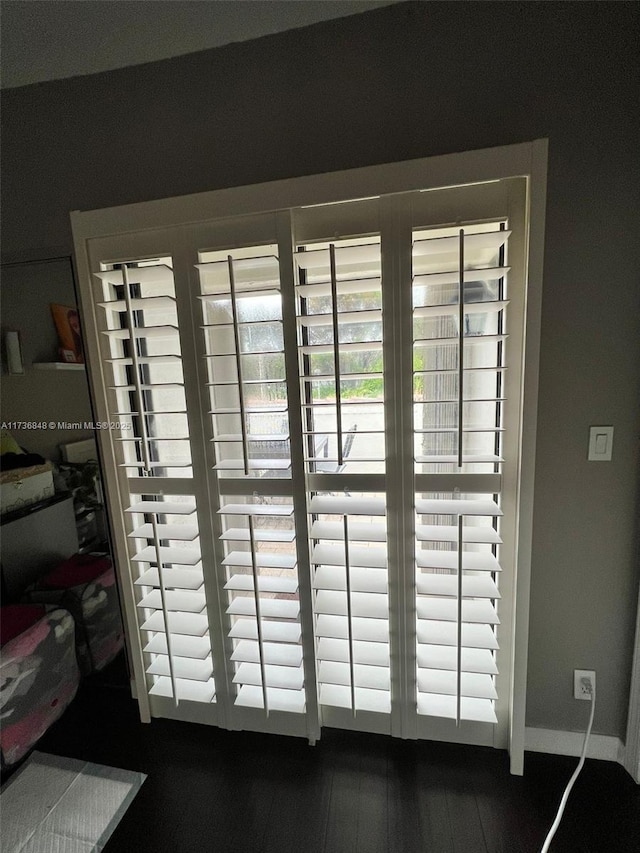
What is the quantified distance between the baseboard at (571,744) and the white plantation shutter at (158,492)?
1.16 meters

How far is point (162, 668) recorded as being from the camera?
1392mm

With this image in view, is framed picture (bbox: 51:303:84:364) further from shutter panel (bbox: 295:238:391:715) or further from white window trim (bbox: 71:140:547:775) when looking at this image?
shutter panel (bbox: 295:238:391:715)

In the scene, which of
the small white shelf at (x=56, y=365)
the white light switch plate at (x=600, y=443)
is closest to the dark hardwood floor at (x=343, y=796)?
the white light switch plate at (x=600, y=443)

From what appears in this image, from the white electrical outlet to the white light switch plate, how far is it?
2.37 feet

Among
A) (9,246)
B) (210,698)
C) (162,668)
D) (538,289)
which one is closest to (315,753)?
(210,698)

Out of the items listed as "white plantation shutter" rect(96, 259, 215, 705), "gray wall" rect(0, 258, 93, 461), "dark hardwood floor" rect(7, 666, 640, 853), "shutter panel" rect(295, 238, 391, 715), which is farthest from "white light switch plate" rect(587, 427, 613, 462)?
"gray wall" rect(0, 258, 93, 461)

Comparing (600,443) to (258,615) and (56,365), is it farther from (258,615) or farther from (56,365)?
(56,365)

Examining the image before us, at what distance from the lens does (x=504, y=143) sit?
39.3 inches

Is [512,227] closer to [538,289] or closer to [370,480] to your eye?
[538,289]

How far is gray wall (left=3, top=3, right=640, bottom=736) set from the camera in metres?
0.96

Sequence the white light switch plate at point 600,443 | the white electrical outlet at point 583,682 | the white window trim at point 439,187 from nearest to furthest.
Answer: the white window trim at point 439,187
the white light switch plate at point 600,443
the white electrical outlet at point 583,682

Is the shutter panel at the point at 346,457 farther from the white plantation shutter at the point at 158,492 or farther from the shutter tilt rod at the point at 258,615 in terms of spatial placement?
the white plantation shutter at the point at 158,492

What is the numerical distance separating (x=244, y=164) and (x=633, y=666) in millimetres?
1985

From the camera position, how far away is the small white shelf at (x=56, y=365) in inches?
53.5
